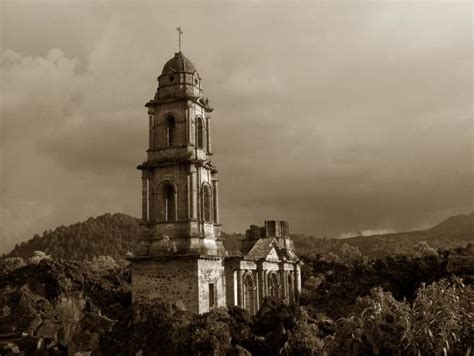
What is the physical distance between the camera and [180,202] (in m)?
30.3

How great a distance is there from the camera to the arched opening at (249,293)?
36281mm

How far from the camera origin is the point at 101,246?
12425 centimetres

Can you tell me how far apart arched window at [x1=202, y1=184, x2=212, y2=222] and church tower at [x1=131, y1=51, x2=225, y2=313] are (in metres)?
0.05

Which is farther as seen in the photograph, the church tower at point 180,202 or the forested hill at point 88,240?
the forested hill at point 88,240

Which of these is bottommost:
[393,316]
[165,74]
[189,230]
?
[393,316]

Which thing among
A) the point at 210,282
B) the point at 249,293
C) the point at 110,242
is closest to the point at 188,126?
the point at 210,282

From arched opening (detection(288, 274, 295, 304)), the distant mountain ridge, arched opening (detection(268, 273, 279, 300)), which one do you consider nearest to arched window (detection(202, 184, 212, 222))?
arched opening (detection(268, 273, 279, 300))

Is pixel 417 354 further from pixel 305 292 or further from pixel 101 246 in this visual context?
pixel 101 246

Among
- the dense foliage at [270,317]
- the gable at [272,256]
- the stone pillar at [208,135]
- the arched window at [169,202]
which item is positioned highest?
the stone pillar at [208,135]

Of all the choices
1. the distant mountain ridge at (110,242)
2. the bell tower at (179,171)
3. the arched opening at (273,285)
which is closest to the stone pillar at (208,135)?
the bell tower at (179,171)

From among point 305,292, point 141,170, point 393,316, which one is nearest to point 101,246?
point 305,292

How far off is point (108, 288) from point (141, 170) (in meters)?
17.8

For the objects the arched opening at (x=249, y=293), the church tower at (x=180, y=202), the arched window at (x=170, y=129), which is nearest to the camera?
the church tower at (x=180, y=202)

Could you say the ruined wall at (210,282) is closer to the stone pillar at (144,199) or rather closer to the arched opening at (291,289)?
the stone pillar at (144,199)
